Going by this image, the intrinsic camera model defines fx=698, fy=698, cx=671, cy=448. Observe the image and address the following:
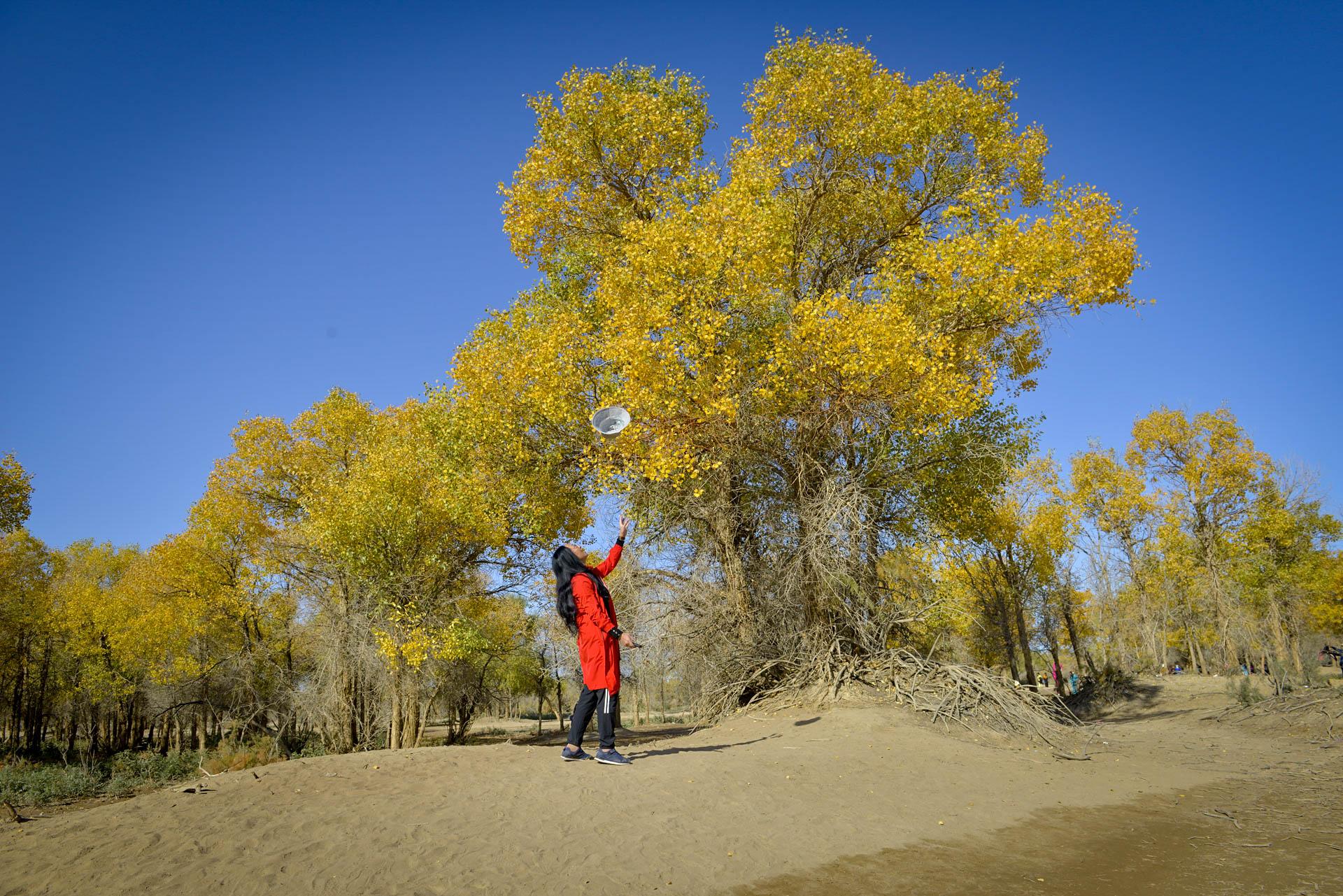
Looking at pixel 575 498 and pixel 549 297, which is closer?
pixel 575 498

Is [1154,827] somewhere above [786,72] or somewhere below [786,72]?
below

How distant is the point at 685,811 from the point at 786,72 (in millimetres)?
14001

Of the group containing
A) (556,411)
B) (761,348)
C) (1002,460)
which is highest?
(761,348)

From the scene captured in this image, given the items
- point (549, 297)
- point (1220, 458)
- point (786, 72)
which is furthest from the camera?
point (1220, 458)

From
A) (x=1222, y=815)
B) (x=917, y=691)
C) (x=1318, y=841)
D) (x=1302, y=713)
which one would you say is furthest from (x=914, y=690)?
(x=1302, y=713)

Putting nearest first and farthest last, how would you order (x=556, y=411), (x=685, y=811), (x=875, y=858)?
(x=875, y=858) → (x=685, y=811) → (x=556, y=411)

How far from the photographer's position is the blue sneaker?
24.6ft

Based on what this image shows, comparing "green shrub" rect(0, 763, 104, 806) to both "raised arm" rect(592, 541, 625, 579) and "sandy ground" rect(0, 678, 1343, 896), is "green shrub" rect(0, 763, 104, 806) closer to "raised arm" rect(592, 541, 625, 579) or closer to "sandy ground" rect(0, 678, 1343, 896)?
"sandy ground" rect(0, 678, 1343, 896)

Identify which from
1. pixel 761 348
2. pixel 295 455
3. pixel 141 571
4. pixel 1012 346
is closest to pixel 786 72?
pixel 761 348

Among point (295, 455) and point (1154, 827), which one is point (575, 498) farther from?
point (295, 455)

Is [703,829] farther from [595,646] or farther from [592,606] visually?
[592,606]

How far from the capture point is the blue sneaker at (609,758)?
24.6 ft

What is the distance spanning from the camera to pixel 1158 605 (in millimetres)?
31891

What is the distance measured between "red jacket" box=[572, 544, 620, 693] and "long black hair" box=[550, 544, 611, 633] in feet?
0.22
